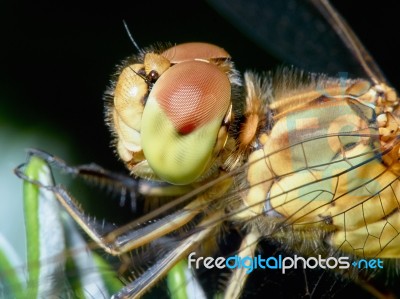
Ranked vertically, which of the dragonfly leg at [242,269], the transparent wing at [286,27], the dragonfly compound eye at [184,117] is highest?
the transparent wing at [286,27]

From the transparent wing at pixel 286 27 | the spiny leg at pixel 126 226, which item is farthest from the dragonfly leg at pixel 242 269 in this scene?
the transparent wing at pixel 286 27

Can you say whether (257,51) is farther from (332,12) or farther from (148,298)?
(148,298)

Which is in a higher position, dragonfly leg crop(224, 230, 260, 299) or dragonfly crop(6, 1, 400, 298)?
dragonfly crop(6, 1, 400, 298)

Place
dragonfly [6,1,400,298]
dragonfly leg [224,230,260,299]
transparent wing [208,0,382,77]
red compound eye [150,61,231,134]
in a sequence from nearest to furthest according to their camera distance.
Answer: red compound eye [150,61,231,134]
dragonfly [6,1,400,298]
dragonfly leg [224,230,260,299]
transparent wing [208,0,382,77]

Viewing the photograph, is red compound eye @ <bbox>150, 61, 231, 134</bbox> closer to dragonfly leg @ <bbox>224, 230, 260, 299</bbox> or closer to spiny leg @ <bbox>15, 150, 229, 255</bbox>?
spiny leg @ <bbox>15, 150, 229, 255</bbox>

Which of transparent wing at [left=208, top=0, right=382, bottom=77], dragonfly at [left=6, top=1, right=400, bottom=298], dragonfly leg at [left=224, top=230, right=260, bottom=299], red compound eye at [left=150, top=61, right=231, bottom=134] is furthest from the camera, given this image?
transparent wing at [left=208, top=0, right=382, bottom=77]

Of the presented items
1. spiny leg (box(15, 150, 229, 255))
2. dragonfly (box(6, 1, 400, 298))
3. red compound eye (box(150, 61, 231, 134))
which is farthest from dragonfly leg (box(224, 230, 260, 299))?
red compound eye (box(150, 61, 231, 134))

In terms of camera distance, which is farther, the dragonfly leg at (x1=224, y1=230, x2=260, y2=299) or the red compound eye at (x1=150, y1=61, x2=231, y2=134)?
the dragonfly leg at (x1=224, y1=230, x2=260, y2=299)

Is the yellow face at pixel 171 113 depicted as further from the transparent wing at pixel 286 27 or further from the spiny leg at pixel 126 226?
the transparent wing at pixel 286 27
